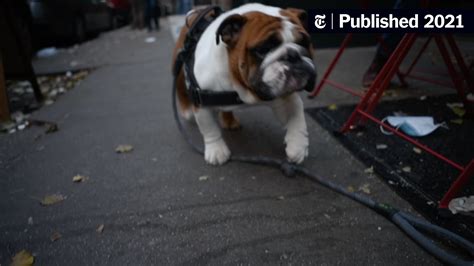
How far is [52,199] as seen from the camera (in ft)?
6.86

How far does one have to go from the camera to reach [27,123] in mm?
3312

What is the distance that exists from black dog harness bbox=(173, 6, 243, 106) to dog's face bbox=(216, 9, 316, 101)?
214 mm

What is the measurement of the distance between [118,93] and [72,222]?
106 inches

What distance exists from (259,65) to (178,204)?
0.92 meters

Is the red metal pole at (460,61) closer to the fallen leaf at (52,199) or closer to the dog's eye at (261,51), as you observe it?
the dog's eye at (261,51)

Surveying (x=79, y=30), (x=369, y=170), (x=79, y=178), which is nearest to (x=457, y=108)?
(x=369, y=170)

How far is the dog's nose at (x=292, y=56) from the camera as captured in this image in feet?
5.69

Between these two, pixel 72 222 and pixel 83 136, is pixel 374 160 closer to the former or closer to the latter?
pixel 72 222

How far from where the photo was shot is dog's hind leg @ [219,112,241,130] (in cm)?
290

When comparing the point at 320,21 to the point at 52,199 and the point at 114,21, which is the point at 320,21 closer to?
the point at 52,199

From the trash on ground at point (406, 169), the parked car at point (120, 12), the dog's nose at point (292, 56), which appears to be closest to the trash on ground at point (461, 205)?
the trash on ground at point (406, 169)

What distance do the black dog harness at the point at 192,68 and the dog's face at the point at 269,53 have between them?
214mm

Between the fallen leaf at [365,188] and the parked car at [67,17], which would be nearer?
the fallen leaf at [365,188]

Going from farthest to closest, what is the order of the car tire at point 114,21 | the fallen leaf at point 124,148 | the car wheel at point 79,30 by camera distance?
the car tire at point 114,21 < the car wheel at point 79,30 < the fallen leaf at point 124,148
